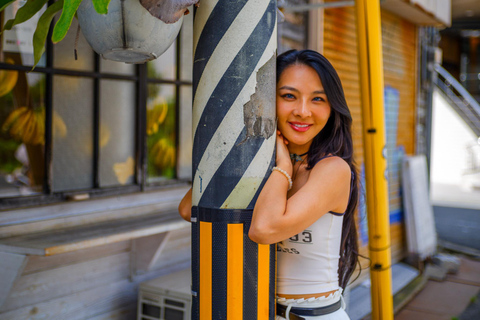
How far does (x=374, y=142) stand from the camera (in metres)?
3.15

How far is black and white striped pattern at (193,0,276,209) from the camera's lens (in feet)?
5.47

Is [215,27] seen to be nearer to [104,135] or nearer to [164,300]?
[104,135]

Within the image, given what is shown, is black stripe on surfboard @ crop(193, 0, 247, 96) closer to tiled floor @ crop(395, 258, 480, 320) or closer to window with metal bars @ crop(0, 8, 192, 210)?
window with metal bars @ crop(0, 8, 192, 210)

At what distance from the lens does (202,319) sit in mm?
1731

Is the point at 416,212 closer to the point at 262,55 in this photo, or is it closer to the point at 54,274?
the point at 54,274

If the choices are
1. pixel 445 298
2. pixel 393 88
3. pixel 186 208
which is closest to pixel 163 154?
pixel 186 208

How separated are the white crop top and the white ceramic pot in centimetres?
97

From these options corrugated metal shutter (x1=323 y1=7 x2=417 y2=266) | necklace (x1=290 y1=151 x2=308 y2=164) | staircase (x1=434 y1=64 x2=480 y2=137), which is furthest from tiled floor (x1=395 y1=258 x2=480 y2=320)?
staircase (x1=434 y1=64 x2=480 y2=137)

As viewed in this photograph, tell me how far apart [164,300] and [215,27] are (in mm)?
2427

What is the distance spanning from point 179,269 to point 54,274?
124 cm

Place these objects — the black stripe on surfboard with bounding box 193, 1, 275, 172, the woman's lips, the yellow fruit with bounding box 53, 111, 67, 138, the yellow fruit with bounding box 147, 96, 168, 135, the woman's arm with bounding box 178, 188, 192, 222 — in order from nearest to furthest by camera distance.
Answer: the black stripe on surfboard with bounding box 193, 1, 275, 172, the woman's lips, the woman's arm with bounding box 178, 188, 192, 222, the yellow fruit with bounding box 53, 111, 67, 138, the yellow fruit with bounding box 147, 96, 168, 135

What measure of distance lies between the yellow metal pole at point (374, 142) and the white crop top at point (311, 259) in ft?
3.96

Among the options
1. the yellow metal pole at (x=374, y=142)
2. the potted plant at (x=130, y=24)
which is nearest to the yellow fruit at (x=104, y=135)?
the yellow metal pole at (x=374, y=142)

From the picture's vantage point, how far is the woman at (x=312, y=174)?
188cm
